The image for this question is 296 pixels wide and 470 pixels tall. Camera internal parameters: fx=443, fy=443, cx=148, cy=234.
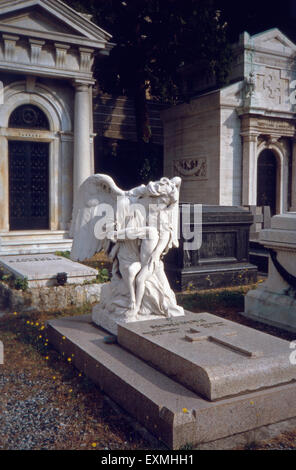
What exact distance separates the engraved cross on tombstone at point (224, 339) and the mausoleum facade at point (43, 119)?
7.64 metres

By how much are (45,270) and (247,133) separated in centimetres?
991

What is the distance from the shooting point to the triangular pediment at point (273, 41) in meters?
15.3

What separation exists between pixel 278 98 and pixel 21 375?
14.1 m

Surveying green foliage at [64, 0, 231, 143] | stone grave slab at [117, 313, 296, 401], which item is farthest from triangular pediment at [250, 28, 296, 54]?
stone grave slab at [117, 313, 296, 401]

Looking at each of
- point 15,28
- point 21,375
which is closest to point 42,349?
point 21,375

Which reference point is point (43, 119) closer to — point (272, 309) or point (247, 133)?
point (247, 133)

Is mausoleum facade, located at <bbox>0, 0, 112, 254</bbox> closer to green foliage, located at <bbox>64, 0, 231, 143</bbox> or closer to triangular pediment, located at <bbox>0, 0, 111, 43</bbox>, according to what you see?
triangular pediment, located at <bbox>0, 0, 111, 43</bbox>

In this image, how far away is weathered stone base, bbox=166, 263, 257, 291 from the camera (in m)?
8.29

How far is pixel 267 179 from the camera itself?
1641cm

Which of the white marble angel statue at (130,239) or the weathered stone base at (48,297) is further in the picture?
the weathered stone base at (48,297)

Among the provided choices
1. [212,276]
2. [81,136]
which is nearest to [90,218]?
[212,276]

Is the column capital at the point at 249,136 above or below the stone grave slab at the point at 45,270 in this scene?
above

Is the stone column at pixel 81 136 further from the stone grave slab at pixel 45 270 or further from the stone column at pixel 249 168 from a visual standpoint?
the stone column at pixel 249 168

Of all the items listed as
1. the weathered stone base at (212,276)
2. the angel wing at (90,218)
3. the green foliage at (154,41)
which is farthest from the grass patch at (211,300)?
the green foliage at (154,41)
